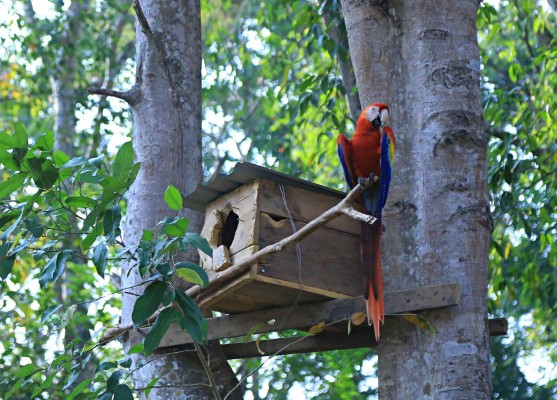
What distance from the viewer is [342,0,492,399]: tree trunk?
Result: 8.95ft

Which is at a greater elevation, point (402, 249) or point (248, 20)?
point (248, 20)

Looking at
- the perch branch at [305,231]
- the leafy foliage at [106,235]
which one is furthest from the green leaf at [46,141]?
the perch branch at [305,231]

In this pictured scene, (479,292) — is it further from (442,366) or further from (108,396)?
(108,396)

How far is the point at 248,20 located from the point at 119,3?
1838mm

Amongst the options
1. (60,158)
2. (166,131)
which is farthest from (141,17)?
(60,158)

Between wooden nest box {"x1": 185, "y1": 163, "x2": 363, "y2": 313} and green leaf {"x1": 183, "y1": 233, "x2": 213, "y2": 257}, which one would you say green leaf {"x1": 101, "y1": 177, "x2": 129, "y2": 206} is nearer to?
green leaf {"x1": 183, "y1": 233, "x2": 213, "y2": 257}

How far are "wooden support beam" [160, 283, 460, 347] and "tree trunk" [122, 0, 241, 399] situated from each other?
17cm

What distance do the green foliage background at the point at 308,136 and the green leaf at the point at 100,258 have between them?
0.40m

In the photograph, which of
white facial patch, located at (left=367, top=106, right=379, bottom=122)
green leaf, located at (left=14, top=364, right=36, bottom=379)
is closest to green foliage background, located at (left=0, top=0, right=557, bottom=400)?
green leaf, located at (left=14, top=364, right=36, bottom=379)

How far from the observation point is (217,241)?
10.7 feet

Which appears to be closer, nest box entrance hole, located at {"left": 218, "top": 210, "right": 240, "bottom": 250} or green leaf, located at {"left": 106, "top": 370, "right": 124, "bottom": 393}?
green leaf, located at {"left": 106, "top": 370, "right": 124, "bottom": 393}

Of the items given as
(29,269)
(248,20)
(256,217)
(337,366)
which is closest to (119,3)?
(248,20)

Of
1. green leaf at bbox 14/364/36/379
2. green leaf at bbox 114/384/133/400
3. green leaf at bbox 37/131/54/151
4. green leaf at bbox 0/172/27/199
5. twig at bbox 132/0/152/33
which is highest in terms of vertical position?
twig at bbox 132/0/152/33

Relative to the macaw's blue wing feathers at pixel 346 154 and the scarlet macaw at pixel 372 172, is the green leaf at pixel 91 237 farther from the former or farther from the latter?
the macaw's blue wing feathers at pixel 346 154
